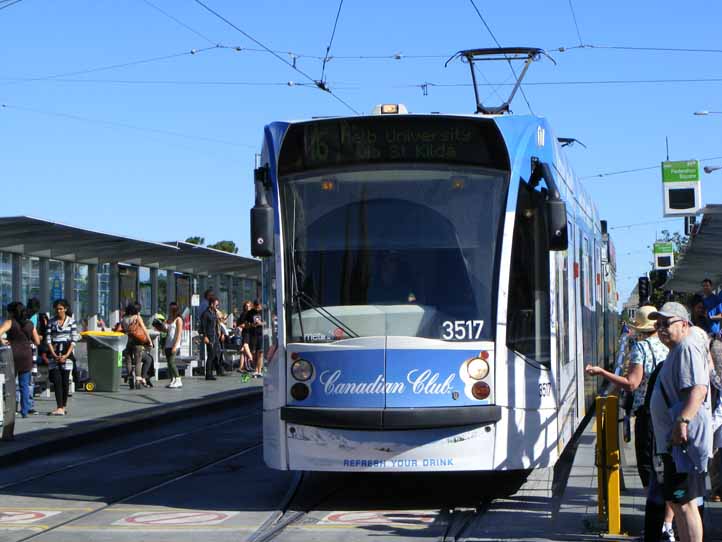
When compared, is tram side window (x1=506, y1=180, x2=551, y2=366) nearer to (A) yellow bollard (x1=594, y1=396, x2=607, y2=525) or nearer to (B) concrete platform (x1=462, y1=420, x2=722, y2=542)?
(A) yellow bollard (x1=594, y1=396, x2=607, y2=525)

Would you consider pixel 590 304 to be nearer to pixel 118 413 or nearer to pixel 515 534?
pixel 118 413

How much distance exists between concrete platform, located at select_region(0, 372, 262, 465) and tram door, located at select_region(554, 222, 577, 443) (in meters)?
5.92

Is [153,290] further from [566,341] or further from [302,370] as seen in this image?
[302,370]

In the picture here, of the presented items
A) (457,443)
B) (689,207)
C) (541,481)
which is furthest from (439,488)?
(689,207)

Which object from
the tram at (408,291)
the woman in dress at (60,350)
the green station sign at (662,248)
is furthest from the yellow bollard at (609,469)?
the green station sign at (662,248)

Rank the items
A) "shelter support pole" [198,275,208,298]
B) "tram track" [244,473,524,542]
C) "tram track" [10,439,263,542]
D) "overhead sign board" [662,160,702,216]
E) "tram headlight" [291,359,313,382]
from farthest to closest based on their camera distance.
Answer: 1. "overhead sign board" [662,160,702,216]
2. "shelter support pole" [198,275,208,298]
3. "tram headlight" [291,359,313,382]
4. "tram track" [10,439,263,542]
5. "tram track" [244,473,524,542]

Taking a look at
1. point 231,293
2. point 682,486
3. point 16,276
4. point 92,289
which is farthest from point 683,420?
point 231,293

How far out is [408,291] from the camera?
10203 mm

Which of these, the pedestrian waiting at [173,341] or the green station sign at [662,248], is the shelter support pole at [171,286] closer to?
the pedestrian waiting at [173,341]

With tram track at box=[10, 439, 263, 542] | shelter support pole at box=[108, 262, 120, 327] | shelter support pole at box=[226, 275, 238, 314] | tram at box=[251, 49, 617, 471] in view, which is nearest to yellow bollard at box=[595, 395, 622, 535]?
tram at box=[251, 49, 617, 471]

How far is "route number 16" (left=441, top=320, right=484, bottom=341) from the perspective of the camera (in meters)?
10.1

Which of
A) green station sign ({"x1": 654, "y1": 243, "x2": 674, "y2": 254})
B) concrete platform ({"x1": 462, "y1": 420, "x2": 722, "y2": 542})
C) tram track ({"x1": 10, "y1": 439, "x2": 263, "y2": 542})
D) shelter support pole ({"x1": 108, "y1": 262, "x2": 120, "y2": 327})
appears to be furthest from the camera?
green station sign ({"x1": 654, "y1": 243, "x2": 674, "y2": 254})

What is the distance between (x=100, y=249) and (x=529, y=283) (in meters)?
15.2

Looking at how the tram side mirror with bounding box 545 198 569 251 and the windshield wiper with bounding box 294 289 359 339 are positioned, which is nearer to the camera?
the tram side mirror with bounding box 545 198 569 251
